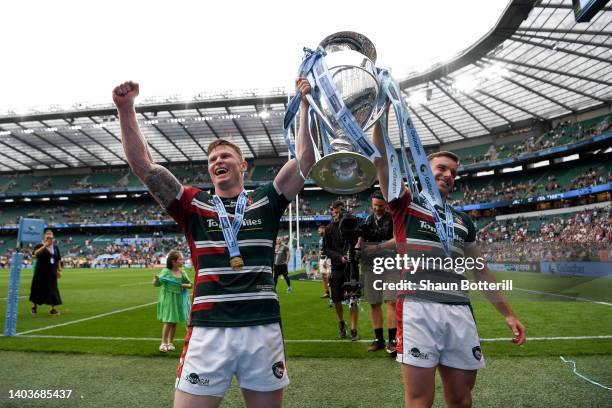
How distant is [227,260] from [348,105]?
1.02 metres

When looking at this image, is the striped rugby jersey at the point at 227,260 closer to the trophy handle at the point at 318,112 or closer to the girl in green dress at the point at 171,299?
the trophy handle at the point at 318,112

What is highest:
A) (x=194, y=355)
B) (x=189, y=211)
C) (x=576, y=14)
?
(x=576, y=14)

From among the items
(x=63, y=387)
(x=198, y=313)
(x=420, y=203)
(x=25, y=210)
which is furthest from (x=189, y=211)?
(x=25, y=210)

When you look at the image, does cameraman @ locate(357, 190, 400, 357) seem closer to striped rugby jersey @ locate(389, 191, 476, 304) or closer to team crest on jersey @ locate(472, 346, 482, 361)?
striped rugby jersey @ locate(389, 191, 476, 304)

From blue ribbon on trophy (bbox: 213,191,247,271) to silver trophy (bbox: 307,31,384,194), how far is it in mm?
520

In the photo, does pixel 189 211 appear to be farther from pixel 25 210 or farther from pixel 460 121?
pixel 25 210

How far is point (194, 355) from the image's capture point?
202cm

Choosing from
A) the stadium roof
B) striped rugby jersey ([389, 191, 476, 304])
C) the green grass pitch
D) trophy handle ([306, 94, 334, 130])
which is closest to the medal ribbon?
trophy handle ([306, 94, 334, 130])

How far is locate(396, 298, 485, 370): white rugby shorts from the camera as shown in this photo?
2375 millimetres

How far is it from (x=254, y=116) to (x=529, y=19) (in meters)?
24.6

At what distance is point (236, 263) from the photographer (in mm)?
2090

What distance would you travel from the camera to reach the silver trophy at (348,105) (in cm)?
181

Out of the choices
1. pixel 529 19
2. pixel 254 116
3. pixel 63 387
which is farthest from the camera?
pixel 254 116

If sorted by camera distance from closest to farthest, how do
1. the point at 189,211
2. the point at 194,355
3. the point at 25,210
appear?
1. the point at 194,355
2. the point at 189,211
3. the point at 25,210
